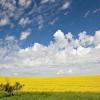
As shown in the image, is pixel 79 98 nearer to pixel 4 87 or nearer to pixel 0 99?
pixel 0 99

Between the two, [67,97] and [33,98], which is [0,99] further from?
[67,97]

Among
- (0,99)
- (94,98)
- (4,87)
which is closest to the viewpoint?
(94,98)

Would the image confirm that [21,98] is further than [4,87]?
No

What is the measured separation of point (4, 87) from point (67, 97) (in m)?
10.4

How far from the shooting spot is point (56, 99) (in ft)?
95.0

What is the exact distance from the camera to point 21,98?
3042 centimetres

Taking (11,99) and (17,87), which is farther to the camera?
(17,87)

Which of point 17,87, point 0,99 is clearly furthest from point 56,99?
point 17,87

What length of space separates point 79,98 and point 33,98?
5103 millimetres

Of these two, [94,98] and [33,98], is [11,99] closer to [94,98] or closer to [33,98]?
[33,98]

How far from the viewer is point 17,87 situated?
36.6 m

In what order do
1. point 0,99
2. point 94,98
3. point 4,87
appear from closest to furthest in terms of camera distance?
point 94,98
point 0,99
point 4,87

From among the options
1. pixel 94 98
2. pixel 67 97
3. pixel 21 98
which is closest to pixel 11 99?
pixel 21 98

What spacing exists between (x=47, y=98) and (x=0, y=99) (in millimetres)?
5536
